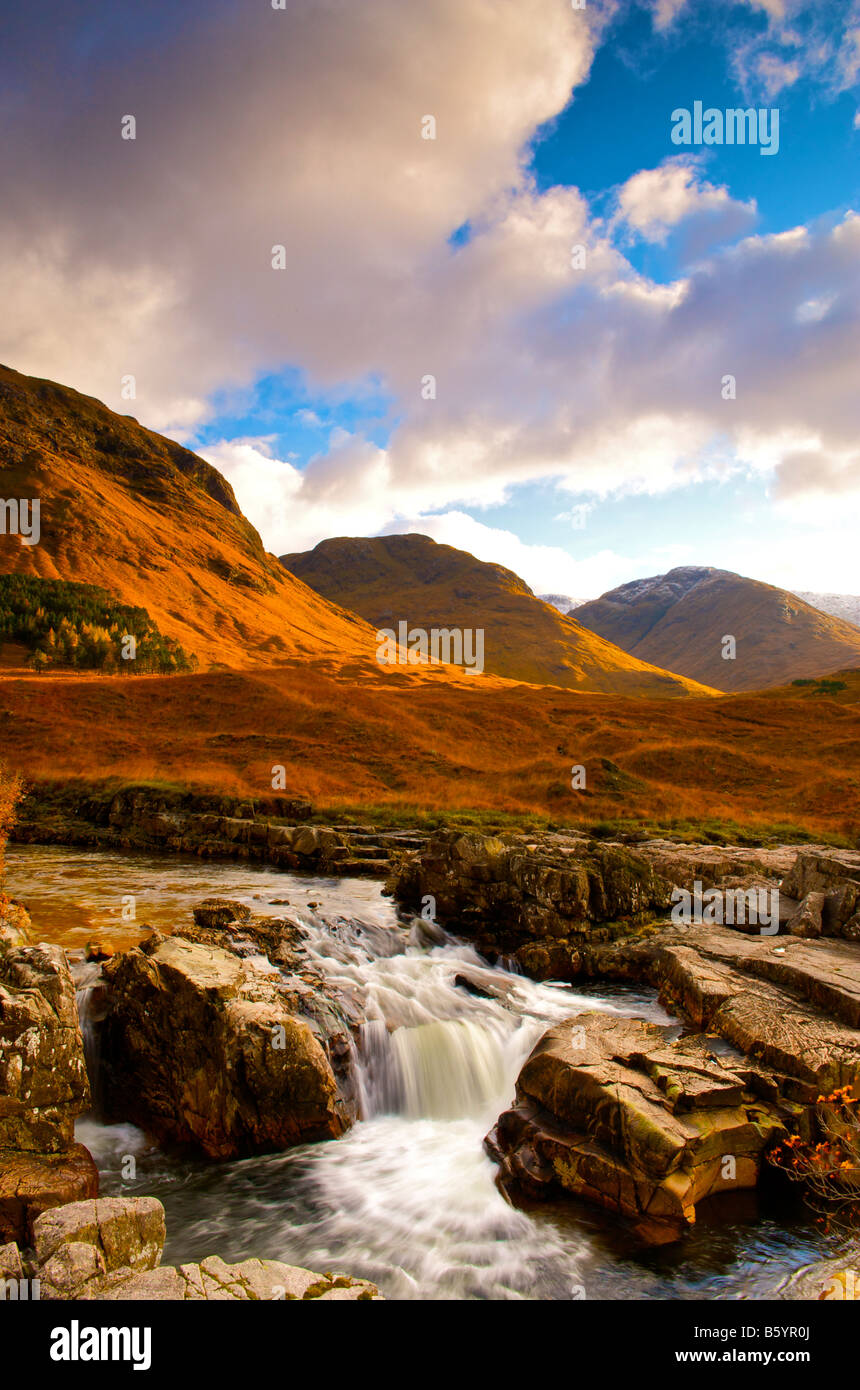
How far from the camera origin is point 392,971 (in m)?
14.5

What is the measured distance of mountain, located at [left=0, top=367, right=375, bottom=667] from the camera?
109 metres

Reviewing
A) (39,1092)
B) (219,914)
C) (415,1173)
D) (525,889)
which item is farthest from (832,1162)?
(219,914)

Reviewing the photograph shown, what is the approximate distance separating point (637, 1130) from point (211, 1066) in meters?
6.03

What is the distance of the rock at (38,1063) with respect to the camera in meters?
7.74

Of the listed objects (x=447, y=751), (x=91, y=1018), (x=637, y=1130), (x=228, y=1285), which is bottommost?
(x=637, y=1130)

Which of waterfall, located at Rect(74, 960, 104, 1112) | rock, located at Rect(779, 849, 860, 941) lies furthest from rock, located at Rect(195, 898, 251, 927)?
rock, located at Rect(779, 849, 860, 941)

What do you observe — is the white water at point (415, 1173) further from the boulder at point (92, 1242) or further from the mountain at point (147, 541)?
Result: the mountain at point (147, 541)

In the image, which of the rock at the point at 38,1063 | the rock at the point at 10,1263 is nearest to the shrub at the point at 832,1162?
the rock at the point at 10,1263

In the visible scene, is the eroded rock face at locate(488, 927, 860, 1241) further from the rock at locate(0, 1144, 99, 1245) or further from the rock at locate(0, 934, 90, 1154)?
the rock at locate(0, 934, 90, 1154)

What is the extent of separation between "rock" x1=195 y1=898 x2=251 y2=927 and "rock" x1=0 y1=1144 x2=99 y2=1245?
23.1 ft

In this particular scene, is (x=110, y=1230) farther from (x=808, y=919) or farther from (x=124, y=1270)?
(x=808, y=919)

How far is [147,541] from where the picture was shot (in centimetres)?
13425
